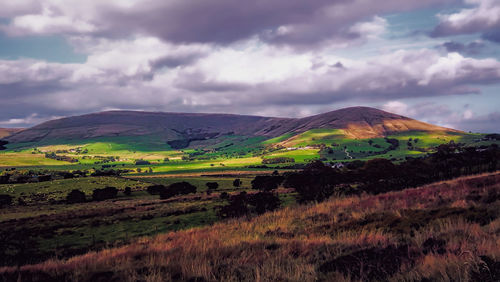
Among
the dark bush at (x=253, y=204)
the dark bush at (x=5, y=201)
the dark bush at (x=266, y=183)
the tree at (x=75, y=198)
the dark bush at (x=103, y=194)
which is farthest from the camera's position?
the dark bush at (x=103, y=194)

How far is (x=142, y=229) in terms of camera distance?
123ft

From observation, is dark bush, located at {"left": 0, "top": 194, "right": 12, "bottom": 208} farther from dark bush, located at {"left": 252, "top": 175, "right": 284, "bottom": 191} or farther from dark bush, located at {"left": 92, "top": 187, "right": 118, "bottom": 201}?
dark bush, located at {"left": 252, "top": 175, "right": 284, "bottom": 191}

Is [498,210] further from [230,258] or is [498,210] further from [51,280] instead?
[51,280]

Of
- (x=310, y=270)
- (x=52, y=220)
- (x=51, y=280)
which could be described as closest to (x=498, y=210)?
(x=310, y=270)

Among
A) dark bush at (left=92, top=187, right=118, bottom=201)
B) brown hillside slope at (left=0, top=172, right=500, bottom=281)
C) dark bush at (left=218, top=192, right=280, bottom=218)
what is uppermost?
brown hillside slope at (left=0, top=172, right=500, bottom=281)

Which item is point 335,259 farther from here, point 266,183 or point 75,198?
point 75,198

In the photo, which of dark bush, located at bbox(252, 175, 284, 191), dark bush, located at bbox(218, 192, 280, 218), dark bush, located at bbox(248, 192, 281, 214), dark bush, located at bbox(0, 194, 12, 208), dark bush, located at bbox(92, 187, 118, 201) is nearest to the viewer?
dark bush, located at bbox(218, 192, 280, 218)

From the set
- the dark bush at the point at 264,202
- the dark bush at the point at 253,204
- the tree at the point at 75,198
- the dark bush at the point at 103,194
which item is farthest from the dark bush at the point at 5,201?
the dark bush at the point at 264,202

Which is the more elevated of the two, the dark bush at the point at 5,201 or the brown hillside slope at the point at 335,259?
the brown hillside slope at the point at 335,259

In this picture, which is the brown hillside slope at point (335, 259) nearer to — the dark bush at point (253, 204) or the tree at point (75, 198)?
the dark bush at point (253, 204)

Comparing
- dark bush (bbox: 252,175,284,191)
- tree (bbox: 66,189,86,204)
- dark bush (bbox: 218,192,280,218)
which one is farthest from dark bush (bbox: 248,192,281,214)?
tree (bbox: 66,189,86,204)

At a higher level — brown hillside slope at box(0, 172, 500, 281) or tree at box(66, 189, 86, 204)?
brown hillside slope at box(0, 172, 500, 281)

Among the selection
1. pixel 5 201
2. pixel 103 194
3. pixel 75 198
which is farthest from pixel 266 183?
pixel 5 201

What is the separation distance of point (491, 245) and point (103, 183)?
127m
